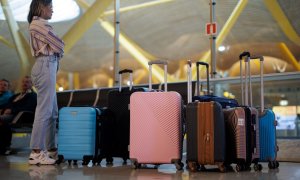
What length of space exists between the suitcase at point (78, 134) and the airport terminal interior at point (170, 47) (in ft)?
3.83

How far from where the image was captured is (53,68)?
187 inches

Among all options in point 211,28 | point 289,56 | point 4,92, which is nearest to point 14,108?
point 4,92

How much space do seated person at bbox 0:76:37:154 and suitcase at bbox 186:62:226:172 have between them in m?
3.61

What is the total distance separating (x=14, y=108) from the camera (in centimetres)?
692

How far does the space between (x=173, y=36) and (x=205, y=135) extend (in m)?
6.03

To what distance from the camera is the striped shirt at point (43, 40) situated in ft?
15.3

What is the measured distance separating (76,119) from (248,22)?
4462 mm

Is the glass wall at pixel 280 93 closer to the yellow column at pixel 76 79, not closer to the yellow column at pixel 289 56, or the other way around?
the yellow column at pixel 289 56

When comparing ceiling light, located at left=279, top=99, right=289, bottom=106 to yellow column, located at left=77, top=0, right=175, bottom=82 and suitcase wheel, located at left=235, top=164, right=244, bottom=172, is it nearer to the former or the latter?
yellow column, located at left=77, top=0, right=175, bottom=82

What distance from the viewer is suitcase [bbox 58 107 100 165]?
471cm

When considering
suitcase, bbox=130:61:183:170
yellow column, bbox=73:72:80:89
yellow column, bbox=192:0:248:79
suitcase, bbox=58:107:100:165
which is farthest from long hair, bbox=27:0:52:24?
yellow column, bbox=73:72:80:89

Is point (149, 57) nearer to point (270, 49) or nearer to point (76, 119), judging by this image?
point (270, 49)

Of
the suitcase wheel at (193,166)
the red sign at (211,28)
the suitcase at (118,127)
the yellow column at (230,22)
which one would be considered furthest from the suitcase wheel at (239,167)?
the yellow column at (230,22)

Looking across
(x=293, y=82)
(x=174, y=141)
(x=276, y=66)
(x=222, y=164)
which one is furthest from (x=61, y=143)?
(x=276, y=66)
